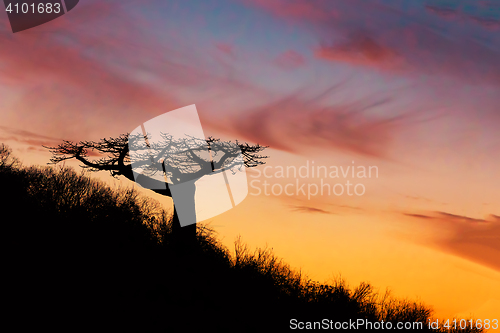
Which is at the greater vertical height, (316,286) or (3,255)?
(3,255)

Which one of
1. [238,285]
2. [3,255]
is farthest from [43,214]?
[238,285]

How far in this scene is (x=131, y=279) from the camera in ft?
77.2

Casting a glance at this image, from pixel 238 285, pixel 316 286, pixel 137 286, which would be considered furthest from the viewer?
pixel 316 286

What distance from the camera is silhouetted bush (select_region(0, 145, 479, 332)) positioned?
19734 mm

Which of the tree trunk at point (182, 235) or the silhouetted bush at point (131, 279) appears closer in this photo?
the silhouetted bush at point (131, 279)

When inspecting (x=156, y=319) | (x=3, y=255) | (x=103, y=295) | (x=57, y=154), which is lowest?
(x=156, y=319)

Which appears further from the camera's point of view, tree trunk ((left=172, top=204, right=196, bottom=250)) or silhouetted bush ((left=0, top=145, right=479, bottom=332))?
tree trunk ((left=172, top=204, right=196, bottom=250))

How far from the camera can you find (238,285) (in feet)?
102

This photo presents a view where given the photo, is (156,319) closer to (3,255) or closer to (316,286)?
(3,255)

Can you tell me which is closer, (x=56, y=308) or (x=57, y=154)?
(x=56, y=308)

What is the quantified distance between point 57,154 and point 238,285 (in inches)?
773

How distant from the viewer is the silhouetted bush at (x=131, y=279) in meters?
19.7

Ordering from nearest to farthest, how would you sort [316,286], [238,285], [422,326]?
[238,285] < [316,286] < [422,326]

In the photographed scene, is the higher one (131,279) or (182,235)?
(182,235)
